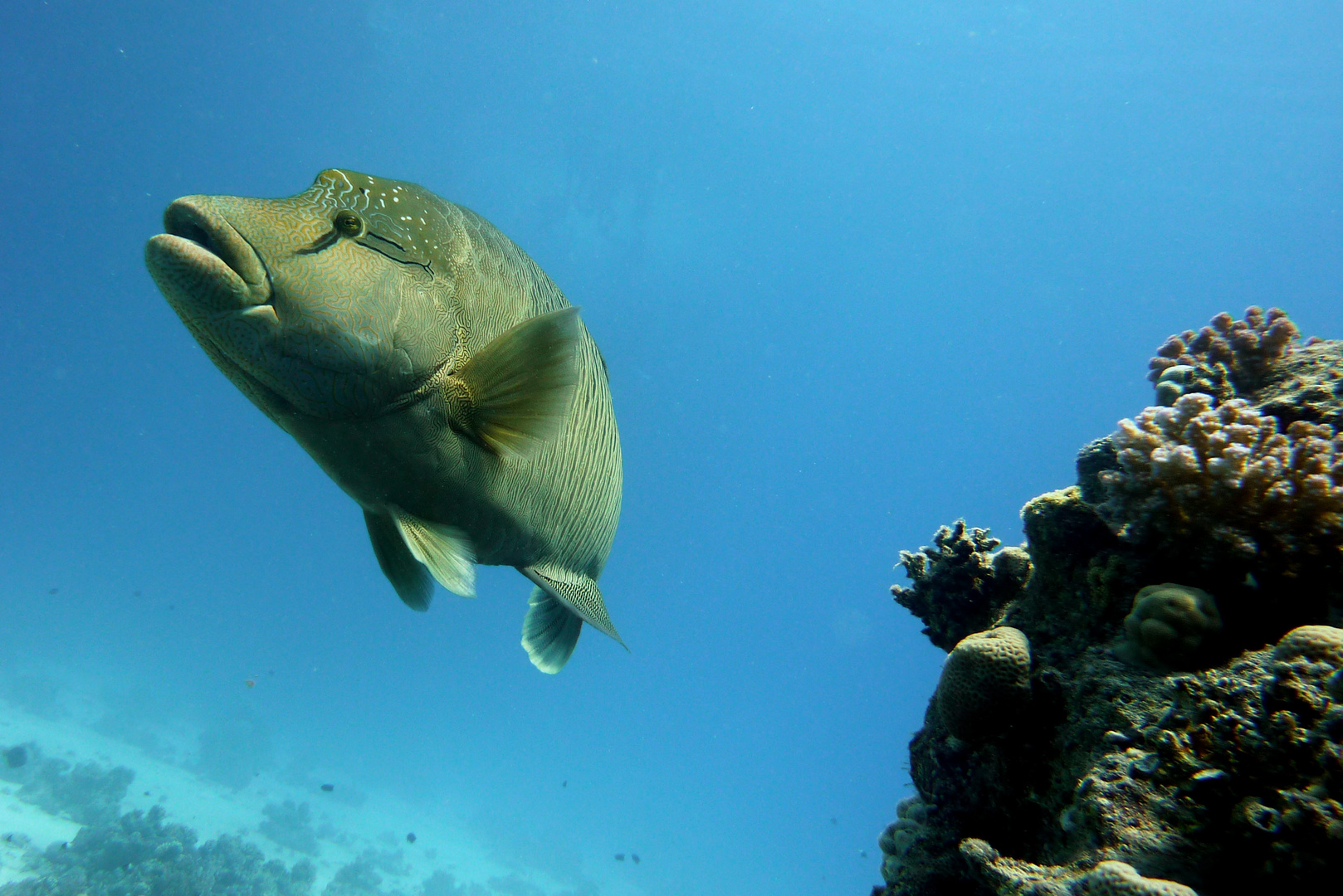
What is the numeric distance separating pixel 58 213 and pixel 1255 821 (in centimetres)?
7690

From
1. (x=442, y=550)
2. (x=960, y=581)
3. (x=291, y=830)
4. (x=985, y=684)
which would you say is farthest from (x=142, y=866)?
(x=985, y=684)

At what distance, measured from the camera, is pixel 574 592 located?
251 centimetres

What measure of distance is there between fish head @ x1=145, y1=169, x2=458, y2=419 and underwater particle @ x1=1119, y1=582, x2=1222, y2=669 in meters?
2.31

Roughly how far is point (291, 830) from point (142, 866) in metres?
15.0

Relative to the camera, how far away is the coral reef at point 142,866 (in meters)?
13.5

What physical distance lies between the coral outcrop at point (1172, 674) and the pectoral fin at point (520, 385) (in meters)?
1.70

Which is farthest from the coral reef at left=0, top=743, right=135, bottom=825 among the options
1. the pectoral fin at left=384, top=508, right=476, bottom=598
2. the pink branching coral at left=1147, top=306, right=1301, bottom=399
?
the pink branching coral at left=1147, top=306, right=1301, bottom=399

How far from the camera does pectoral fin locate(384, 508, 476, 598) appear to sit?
1735 mm

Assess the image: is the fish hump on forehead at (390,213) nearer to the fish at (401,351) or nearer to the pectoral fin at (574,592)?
the fish at (401,351)

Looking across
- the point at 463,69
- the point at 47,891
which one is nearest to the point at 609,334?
the point at 463,69

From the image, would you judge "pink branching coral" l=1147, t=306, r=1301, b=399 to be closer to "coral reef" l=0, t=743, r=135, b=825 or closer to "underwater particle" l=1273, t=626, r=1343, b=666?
"underwater particle" l=1273, t=626, r=1343, b=666

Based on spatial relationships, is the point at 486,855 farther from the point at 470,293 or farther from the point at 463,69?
the point at 463,69

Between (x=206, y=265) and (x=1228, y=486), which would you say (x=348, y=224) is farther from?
(x=1228, y=486)

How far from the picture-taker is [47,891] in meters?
12.8
